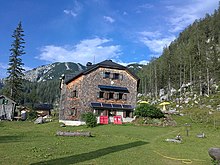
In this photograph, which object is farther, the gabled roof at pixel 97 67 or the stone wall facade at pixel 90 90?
the gabled roof at pixel 97 67

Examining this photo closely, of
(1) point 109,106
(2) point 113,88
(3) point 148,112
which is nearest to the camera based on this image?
(3) point 148,112

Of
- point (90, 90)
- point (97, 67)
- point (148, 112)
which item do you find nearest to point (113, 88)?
point (90, 90)

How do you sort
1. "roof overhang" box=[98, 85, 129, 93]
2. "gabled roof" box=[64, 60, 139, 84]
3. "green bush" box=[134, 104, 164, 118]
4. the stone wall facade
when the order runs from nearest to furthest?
"green bush" box=[134, 104, 164, 118]
the stone wall facade
"gabled roof" box=[64, 60, 139, 84]
"roof overhang" box=[98, 85, 129, 93]

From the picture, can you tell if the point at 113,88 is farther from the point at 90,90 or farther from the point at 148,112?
the point at 148,112

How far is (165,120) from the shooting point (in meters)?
40.2

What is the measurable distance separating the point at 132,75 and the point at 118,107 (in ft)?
22.9

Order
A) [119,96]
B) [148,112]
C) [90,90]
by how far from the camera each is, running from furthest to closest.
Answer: [119,96]
[90,90]
[148,112]

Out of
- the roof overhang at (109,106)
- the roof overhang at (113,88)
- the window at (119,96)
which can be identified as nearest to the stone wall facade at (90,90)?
the window at (119,96)

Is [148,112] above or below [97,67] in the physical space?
below

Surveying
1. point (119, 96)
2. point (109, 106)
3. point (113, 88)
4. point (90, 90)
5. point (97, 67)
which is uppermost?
point (97, 67)

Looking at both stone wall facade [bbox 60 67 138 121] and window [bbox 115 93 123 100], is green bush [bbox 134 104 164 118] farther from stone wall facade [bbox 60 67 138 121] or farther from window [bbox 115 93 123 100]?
window [bbox 115 93 123 100]

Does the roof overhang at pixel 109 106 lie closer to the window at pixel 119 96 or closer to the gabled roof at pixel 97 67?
the window at pixel 119 96

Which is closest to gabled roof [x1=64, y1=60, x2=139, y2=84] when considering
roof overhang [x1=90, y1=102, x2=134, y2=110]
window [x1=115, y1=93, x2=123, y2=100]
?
window [x1=115, y1=93, x2=123, y2=100]

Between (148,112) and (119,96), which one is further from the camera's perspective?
(119,96)
